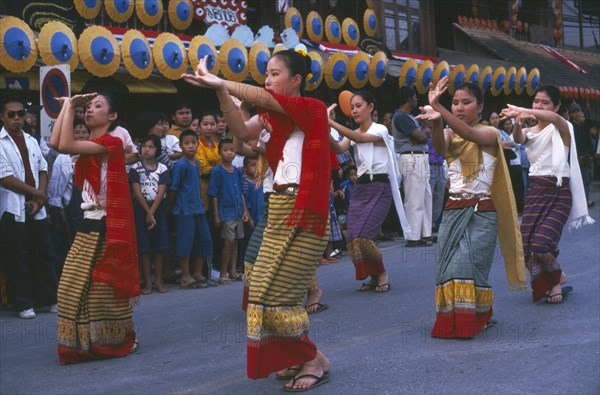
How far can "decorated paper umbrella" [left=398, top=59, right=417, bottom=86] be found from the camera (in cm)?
1403

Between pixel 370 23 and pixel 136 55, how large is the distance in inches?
305

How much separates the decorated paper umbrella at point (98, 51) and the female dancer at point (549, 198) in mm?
5008

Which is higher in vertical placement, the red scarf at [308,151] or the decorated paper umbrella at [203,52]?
the decorated paper umbrella at [203,52]

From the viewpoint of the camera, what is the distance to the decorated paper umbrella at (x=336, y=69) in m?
12.6

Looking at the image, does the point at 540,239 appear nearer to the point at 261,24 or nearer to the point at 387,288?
the point at 387,288

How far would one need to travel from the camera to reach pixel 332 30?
49.2ft

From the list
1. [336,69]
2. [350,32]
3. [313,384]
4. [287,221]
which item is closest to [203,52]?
[336,69]

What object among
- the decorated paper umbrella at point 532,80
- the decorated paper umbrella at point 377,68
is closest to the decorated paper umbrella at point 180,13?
the decorated paper umbrella at point 377,68

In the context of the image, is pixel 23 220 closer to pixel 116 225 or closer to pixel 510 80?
pixel 116 225

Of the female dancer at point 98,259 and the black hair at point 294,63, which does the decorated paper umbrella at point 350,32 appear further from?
the black hair at point 294,63

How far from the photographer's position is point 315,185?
4219mm

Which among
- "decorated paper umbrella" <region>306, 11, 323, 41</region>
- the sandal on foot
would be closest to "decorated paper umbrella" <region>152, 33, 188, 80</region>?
"decorated paper umbrella" <region>306, 11, 323, 41</region>

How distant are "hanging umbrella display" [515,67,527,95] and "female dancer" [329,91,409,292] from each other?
10625 mm

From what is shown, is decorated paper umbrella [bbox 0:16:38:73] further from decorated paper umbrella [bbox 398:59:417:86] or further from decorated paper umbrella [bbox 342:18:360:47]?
decorated paper umbrella [bbox 342:18:360:47]
